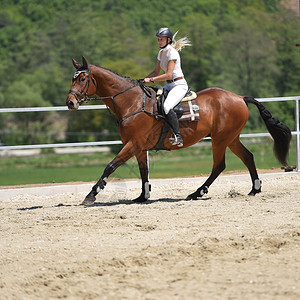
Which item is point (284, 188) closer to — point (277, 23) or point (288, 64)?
point (288, 64)

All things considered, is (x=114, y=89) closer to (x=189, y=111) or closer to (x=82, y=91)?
(x=82, y=91)

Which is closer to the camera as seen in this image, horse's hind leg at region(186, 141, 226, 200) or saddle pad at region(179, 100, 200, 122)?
saddle pad at region(179, 100, 200, 122)

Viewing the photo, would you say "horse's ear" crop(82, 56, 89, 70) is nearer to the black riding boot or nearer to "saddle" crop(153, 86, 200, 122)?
"saddle" crop(153, 86, 200, 122)

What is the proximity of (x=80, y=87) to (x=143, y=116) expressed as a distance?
3.07ft

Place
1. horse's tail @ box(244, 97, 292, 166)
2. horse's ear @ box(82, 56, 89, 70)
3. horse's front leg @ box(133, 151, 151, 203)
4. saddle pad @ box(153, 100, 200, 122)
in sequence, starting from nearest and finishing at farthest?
horse's ear @ box(82, 56, 89, 70)
saddle pad @ box(153, 100, 200, 122)
horse's front leg @ box(133, 151, 151, 203)
horse's tail @ box(244, 97, 292, 166)

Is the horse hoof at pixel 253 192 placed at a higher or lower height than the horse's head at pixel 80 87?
lower

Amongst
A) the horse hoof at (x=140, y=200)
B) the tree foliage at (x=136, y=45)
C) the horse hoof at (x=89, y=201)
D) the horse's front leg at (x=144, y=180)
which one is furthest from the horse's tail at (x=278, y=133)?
the tree foliage at (x=136, y=45)

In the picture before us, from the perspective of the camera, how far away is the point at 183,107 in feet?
27.3

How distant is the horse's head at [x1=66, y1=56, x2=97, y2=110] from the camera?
26.2 feet

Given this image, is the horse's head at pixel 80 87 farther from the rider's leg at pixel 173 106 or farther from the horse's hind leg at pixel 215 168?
the horse's hind leg at pixel 215 168

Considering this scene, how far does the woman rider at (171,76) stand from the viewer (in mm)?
7961

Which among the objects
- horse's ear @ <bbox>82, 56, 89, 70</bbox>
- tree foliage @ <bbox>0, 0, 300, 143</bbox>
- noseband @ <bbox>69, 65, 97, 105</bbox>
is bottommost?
tree foliage @ <bbox>0, 0, 300, 143</bbox>

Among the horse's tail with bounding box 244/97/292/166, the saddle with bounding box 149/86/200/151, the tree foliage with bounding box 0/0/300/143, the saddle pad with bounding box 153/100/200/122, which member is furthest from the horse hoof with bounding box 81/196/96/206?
the tree foliage with bounding box 0/0/300/143

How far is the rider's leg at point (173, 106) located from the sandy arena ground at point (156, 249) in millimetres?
923
